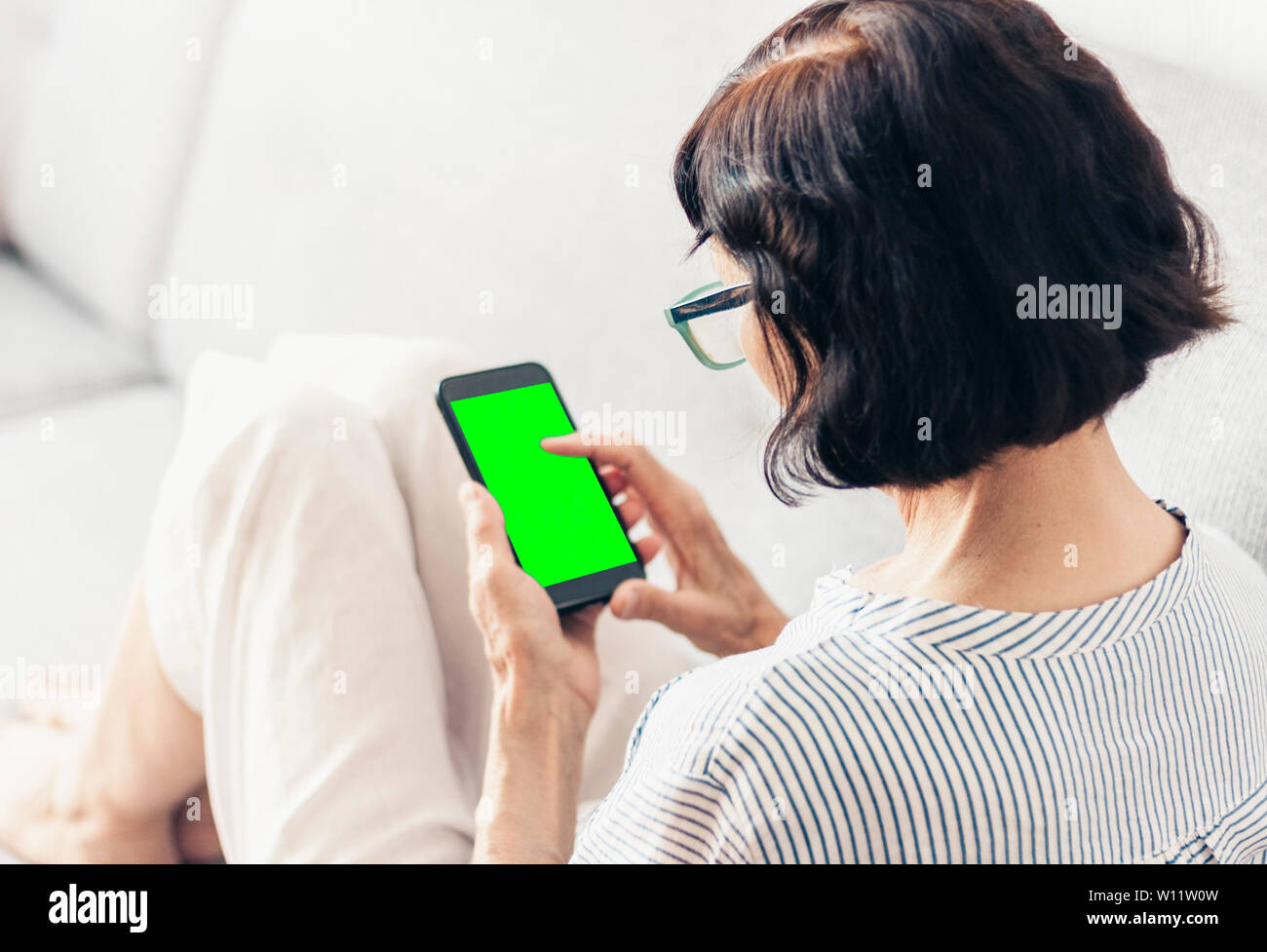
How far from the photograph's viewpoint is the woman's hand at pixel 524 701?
71 cm

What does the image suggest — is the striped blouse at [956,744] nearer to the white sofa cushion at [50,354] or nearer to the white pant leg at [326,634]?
the white pant leg at [326,634]

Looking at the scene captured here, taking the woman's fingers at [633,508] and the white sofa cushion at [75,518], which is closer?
the woman's fingers at [633,508]

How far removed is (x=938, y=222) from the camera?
0.47 m

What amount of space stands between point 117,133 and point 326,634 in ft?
3.35

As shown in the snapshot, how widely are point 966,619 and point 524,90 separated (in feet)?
2.78

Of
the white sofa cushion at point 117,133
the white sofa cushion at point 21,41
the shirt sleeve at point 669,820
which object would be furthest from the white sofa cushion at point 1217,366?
the white sofa cushion at point 21,41

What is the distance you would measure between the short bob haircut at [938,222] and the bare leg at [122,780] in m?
0.58

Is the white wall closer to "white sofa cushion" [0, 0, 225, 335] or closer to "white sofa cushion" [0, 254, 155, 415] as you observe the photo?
"white sofa cushion" [0, 0, 225, 335]

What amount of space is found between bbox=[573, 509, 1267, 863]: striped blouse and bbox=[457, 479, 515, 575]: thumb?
27 centimetres

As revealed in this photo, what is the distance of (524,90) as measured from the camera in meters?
1.16

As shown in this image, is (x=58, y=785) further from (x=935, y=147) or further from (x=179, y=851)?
(x=935, y=147)

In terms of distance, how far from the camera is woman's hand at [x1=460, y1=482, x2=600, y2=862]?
0.71 m

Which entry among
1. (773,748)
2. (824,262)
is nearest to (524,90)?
(824,262)

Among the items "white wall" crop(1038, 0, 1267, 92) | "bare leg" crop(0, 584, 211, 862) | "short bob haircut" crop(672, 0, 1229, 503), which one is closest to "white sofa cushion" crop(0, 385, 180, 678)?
"bare leg" crop(0, 584, 211, 862)
